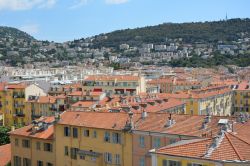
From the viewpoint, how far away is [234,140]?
27.3m

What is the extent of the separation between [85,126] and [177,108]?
28.0 metres

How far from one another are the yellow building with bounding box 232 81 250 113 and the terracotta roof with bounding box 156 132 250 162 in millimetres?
86149

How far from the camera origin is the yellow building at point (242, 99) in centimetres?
11119

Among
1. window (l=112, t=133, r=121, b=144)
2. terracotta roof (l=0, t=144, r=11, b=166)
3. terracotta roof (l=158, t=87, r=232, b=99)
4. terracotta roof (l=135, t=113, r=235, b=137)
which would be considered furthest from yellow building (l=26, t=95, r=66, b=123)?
terracotta roof (l=135, t=113, r=235, b=137)

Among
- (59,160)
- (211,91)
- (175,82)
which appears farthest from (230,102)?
(59,160)

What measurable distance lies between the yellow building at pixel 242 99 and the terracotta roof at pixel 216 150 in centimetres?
8615

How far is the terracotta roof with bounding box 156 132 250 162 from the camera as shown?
83.3 ft

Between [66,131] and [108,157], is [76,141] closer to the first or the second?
[66,131]

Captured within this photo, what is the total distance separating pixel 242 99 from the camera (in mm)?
112562

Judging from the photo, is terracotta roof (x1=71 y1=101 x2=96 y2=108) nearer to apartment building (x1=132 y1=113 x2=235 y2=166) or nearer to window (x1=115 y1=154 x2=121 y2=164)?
window (x1=115 y1=154 x2=121 y2=164)

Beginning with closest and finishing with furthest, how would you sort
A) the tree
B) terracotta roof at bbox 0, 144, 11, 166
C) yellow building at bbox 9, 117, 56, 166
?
yellow building at bbox 9, 117, 56, 166, terracotta roof at bbox 0, 144, 11, 166, the tree

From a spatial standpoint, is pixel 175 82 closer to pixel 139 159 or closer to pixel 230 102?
pixel 230 102

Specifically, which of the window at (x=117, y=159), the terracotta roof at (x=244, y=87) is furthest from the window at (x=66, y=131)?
the terracotta roof at (x=244, y=87)

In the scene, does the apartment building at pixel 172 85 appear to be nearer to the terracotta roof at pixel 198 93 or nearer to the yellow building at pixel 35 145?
the terracotta roof at pixel 198 93
